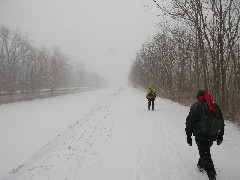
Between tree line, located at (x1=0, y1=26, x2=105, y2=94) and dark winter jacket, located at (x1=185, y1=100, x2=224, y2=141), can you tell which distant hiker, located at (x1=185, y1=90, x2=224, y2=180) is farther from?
tree line, located at (x1=0, y1=26, x2=105, y2=94)

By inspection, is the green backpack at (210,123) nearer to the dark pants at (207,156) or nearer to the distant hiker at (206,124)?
the distant hiker at (206,124)

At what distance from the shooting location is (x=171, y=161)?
691 centimetres

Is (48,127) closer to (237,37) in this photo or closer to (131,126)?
(131,126)

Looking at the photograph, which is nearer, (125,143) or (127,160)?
(127,160)

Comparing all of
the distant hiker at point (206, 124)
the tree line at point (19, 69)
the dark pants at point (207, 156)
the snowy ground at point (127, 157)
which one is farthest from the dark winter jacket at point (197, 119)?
the tree line at point (19, 69)

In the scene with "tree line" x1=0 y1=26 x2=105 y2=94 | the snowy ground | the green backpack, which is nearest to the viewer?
the green backpack

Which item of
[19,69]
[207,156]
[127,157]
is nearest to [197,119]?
[207,156]

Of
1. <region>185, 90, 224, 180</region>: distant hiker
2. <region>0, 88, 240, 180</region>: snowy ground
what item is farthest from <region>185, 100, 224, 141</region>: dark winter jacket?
<region>0, 88, 240, 180</region>: snowy ground

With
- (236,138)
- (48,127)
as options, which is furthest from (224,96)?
(48,127)

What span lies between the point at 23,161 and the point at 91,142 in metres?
2.42

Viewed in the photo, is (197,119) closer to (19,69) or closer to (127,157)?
(127,157)

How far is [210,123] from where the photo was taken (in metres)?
5.25

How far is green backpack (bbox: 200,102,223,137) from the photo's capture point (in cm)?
525

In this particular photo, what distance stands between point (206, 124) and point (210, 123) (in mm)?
83
